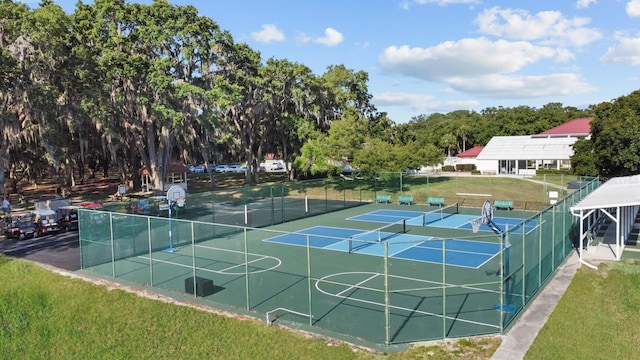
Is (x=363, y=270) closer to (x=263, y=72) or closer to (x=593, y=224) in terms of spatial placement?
(x=593, y=224)

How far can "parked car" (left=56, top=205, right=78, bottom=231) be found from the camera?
26.3 m

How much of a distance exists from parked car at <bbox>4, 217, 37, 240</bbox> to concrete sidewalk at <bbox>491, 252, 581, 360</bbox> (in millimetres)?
23242

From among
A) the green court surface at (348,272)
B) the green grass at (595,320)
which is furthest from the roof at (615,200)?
the green grass at (595,320)

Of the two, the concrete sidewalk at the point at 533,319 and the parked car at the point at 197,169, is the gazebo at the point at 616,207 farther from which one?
the parked car at the point at 197,169

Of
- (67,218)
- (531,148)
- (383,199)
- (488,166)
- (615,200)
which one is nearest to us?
(615,200)

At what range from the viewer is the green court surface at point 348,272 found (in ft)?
39.7

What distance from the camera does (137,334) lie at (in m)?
11.8

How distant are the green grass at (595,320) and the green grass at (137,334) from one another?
135 cm

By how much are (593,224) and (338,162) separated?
23.9 meters

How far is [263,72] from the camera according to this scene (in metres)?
42.3

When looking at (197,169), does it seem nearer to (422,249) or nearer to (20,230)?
(20,230)

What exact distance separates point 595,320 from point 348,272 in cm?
800

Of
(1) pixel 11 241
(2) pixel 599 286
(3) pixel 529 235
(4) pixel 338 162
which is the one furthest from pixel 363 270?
(4) pixel 338 162

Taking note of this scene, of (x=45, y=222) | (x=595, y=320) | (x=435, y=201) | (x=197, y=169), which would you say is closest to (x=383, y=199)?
(x=435, y=201)
